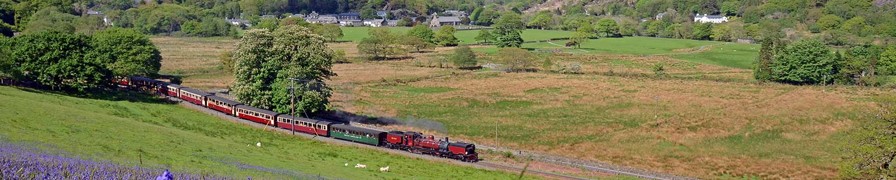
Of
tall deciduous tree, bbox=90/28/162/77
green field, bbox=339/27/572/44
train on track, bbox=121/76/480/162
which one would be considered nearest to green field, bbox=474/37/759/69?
green field, bbox=339/27/572/44

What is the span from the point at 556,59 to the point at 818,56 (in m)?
38.8

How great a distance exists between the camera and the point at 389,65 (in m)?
102

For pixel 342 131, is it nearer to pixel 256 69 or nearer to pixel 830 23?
pixel 256 69

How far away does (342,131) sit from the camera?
143 ft

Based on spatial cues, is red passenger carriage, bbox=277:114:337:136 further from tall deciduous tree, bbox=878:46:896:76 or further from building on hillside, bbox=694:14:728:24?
building on hillside, bbox=694:14:728:24

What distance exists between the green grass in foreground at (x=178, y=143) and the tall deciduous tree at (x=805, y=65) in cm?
5695

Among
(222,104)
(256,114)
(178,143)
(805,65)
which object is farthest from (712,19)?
(178,143)

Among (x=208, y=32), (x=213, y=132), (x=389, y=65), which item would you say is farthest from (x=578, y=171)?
(x=208, y=32)

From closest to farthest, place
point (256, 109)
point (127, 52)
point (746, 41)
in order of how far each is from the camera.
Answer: point (256, 109), point (127, 52), point (746, 41)

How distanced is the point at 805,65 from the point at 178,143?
6990 centimetres

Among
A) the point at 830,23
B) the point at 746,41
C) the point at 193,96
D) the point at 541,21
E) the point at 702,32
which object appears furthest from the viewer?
the point at 541,21

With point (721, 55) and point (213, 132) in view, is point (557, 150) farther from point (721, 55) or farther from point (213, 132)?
point (721, 55)

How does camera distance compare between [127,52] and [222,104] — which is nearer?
[222,104]

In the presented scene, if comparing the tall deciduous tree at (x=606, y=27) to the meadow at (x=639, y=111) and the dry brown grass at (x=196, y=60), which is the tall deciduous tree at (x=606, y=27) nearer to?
the meadow at (x=639, y=111)
